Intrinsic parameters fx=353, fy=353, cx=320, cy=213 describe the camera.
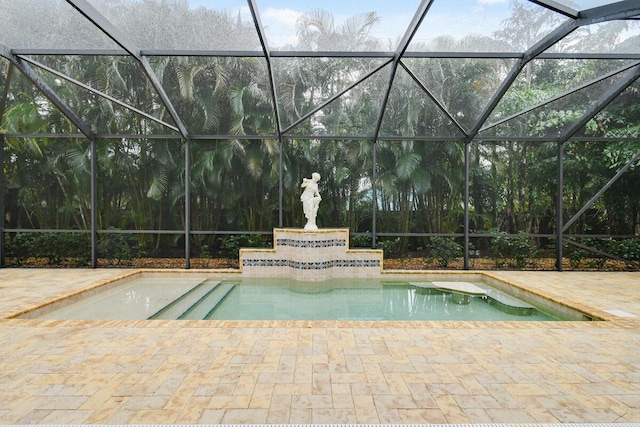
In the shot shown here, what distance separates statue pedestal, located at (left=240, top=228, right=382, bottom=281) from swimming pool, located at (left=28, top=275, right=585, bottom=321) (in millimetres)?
305

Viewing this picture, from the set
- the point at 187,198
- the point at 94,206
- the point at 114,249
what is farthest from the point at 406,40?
the point at 114,249

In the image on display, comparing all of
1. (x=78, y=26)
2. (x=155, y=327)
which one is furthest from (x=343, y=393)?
(x=78, y=26)

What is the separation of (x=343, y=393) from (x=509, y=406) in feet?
3.49

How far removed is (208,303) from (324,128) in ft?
14.7

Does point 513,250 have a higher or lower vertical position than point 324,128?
lower

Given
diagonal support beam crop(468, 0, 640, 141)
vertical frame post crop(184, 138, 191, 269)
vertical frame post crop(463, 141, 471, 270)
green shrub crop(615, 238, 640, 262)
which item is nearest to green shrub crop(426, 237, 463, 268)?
vertical frame post crop(463, 141, 471, 270)

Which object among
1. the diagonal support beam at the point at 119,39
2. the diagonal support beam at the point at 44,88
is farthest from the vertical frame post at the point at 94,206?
the diagonal support beam at the point at 119,39

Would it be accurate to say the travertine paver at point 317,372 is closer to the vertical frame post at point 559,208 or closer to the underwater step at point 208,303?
the underwater step at point 208,303

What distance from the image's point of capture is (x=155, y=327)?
3.71 m

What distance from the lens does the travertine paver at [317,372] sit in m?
2.19

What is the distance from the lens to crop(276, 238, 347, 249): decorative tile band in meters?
7.27

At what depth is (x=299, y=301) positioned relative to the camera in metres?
5.61

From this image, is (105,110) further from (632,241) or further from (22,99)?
(632,241)

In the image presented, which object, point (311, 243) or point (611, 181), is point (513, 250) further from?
point (311, 243)
